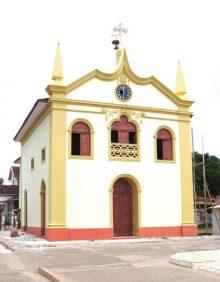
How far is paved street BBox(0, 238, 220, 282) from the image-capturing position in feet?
33.8

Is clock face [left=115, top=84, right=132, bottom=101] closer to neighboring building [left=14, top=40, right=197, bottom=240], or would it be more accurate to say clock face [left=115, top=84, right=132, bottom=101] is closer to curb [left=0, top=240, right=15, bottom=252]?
neighboring building [left=14, top=40, right=197, bottom=240]

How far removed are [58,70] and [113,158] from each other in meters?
4.98

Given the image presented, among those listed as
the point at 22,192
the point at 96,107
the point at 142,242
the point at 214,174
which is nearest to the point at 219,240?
the point at 142,242

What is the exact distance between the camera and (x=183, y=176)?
23.6 meters

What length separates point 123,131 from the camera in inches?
893

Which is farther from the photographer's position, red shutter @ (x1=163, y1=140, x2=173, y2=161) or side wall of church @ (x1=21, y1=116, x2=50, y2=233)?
red shutter @ (x1=163, y1=140, x2=173, y2=161)

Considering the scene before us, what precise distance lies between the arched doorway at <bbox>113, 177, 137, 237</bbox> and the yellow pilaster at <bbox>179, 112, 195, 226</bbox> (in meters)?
2.65

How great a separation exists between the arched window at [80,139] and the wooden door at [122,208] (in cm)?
239

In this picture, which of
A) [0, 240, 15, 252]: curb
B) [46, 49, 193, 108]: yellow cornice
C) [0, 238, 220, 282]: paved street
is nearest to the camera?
[0, 238, 220, 282]: paved street

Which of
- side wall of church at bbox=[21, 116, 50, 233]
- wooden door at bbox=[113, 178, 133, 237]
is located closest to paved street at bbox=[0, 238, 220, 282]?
wooden door at bbox=[113, 178, 133, 237]

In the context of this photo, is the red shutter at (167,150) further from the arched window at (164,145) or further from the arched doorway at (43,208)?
the arched doorway at (43,208)

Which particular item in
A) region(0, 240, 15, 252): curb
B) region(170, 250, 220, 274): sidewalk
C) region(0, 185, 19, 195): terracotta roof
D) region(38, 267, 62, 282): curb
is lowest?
region(0, 240, 15, 252): curb

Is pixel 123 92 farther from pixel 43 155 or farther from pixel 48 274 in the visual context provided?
pixel 48 274

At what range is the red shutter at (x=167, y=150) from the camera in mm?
23562
